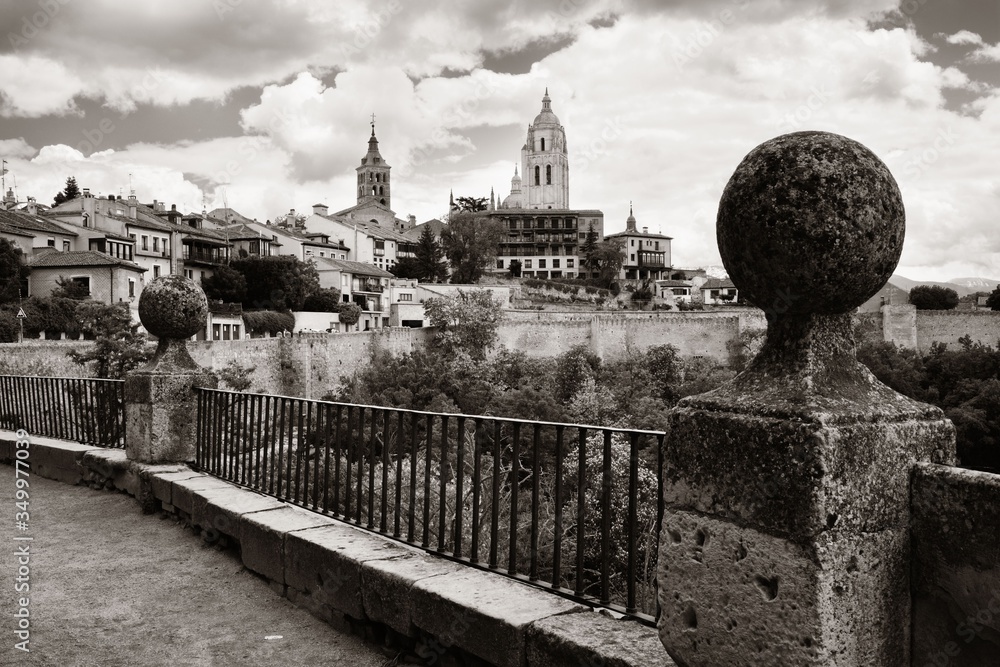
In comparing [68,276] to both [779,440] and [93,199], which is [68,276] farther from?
[779,440]

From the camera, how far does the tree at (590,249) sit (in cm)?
9188

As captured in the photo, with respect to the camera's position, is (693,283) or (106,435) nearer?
(106,435)

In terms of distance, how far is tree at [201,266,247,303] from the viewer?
174 ft

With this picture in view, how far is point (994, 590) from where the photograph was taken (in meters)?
1.97

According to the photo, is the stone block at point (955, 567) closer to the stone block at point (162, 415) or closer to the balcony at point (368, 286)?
the stone block at point (162, 415)

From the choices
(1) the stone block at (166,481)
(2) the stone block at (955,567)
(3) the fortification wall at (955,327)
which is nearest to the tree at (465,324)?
(3) the fortification wall at (955,327)

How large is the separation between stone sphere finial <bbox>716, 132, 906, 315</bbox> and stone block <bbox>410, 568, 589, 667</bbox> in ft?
5.55

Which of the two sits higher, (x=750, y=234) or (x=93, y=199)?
(x=93, y=199)

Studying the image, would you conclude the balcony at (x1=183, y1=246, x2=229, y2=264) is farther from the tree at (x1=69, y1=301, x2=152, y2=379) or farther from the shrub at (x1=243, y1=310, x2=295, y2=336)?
the tree at (x1=69, y1=301, x2=152, y2=379)

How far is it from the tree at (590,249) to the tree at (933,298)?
33890 millimetres

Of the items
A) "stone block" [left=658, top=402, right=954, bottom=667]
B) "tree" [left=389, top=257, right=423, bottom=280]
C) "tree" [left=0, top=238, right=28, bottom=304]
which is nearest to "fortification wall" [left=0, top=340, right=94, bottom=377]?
"tree" [left=0, top=238, right=28, bottom=304]

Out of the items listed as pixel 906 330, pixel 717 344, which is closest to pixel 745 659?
pixel 717 344

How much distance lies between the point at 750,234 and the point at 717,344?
60371 mm

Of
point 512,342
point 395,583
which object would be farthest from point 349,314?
point 395,583
